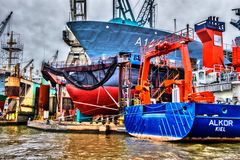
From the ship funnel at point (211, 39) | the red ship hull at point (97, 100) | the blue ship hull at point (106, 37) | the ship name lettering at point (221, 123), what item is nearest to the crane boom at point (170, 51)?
the ship name lettering at point (221, 123)

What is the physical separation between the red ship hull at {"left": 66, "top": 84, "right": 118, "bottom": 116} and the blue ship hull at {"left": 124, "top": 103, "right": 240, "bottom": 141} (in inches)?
394

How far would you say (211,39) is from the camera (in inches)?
1020

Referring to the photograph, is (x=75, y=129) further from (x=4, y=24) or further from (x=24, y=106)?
(x=4, y=24)

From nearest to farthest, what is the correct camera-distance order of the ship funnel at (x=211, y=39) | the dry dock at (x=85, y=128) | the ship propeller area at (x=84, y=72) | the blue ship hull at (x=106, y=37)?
the dry dock at (x=85, y=128) → the ship funnel at (x=211, y=39) → the ship propeller area at (x=84, y=72) → the blue ship hull at (x=106, y=37)

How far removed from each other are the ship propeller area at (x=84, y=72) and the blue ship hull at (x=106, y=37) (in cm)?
194

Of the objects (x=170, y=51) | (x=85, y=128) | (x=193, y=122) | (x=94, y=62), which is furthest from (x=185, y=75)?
(x=94, y=62)

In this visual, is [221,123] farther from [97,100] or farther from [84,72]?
[84,72]

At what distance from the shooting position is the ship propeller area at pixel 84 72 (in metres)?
26.0

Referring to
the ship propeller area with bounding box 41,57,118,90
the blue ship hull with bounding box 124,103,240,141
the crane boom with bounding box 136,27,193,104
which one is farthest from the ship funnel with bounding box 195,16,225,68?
the blue ship hull with bounding box 124,103,240,141

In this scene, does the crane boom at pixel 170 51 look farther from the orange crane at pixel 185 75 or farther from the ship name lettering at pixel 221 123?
the ship name lettering at pixel 221 123

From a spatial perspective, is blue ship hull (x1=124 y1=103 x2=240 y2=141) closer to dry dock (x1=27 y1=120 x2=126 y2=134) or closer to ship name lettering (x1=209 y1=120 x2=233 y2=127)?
ship name lettering (x1=209 y1=120 x2=233 y2=127)

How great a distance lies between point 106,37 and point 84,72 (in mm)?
4030

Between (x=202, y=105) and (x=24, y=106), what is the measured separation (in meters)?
30.9

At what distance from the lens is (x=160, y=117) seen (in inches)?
647
